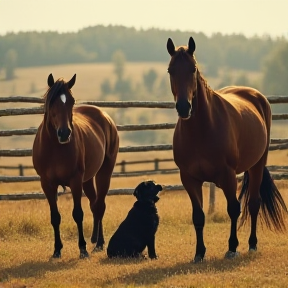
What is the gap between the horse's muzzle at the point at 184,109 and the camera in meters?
7.06

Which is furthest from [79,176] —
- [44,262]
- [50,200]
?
[44,262]

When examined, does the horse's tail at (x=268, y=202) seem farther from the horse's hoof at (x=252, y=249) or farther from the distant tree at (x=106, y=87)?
the distant tree at (x=106, y=87)

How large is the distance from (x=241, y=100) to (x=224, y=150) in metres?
1.53

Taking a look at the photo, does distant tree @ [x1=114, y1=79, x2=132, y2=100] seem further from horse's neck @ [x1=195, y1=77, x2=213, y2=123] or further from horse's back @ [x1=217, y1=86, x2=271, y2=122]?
horse's neck @ [x1=195, y1=77, x2=213, y2=123]

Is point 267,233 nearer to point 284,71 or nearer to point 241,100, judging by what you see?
point 241,100

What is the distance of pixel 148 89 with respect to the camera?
15775 cm

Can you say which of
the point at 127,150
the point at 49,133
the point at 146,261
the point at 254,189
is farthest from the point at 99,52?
the point at 146,261

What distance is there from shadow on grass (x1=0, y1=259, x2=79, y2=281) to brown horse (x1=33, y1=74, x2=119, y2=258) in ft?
1.40

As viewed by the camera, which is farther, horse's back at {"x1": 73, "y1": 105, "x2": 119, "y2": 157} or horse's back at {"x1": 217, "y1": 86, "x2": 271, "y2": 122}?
horse's back at {"x1": 73, "y1": 105, "x2": 119, "y2": 157}

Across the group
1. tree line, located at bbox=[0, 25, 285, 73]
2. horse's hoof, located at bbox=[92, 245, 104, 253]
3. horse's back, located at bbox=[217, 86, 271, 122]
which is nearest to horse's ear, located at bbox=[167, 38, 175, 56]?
horse's back, located at bbox=[217, 86, 271, 122]

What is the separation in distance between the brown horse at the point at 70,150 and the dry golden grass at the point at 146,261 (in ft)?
1.72

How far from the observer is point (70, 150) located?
8.38 m

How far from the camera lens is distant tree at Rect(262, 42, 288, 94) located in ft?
372

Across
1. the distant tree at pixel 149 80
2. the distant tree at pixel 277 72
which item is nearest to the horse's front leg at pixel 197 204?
the distant tree at pixel 277 72
